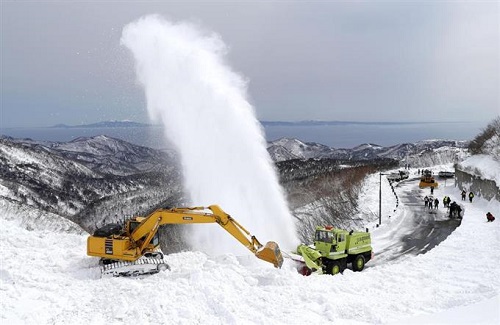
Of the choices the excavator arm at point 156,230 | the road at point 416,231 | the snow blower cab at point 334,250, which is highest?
the excavator arm at point 156,230

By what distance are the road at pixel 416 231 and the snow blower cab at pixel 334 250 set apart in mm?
2825

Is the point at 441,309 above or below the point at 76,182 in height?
above

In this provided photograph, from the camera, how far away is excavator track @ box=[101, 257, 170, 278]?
1705cm

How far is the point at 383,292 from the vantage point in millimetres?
16766

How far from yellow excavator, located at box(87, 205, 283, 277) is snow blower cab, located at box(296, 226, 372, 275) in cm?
289

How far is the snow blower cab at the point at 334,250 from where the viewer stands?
20516 millimetres

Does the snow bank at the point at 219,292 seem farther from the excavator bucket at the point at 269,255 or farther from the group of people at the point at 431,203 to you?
the group of people at the point at 431,203

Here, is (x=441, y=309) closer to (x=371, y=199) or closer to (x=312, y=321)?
(x=312, y=321)

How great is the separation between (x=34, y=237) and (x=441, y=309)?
18064 millimetres

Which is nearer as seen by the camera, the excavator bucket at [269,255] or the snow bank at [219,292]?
the snow bank at [219,292]

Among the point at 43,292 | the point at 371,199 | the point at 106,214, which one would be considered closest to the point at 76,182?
the point at 106,214

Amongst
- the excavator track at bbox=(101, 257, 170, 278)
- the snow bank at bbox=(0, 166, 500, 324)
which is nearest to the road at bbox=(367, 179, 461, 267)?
the snow bank at bbox=(0, 166, 500, 324)

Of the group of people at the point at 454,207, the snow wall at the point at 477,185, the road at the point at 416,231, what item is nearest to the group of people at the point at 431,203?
the group of people at the point at 454,207

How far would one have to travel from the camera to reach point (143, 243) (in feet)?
58.3
